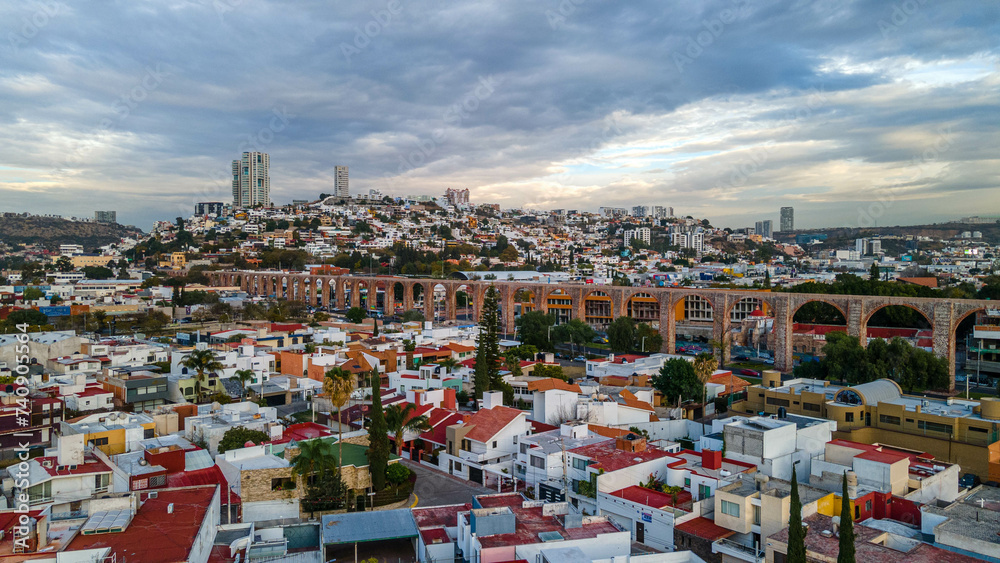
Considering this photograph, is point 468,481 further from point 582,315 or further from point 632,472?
point 582,315

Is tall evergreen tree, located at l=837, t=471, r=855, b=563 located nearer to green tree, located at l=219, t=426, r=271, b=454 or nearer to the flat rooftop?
the flat rooftop

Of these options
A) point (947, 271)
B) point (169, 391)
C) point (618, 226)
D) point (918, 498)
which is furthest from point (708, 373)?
point (618, 226)

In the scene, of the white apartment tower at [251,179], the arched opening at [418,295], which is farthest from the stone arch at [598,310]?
the white apartment tower at [251,179]

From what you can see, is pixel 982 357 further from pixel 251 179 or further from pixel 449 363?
pixel 251 179

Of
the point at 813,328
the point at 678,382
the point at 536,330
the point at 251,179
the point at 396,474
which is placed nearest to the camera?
the point at 396,474

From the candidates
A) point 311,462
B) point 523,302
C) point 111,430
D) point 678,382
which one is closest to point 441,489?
point 311,462

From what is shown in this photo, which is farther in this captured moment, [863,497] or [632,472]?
[632,472]

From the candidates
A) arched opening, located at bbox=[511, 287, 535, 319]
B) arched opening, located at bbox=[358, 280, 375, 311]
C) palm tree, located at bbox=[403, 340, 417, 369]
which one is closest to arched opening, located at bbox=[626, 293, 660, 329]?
arched opening, located at bbox=[511, 287, 535, 319]
